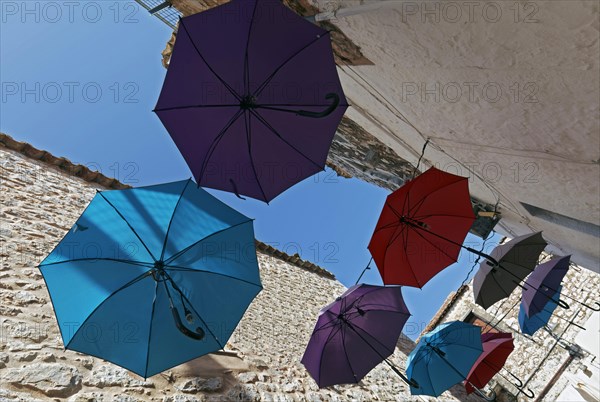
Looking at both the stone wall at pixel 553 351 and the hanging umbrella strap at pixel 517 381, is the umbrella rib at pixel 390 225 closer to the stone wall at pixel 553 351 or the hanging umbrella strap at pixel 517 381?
the hanging umbrella strap at pixel 517 381

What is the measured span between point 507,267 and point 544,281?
0.93 meters

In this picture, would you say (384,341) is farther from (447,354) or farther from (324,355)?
(447,354)

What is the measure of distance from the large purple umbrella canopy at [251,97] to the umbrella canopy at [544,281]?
398cm

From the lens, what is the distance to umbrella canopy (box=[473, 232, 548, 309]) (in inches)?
171

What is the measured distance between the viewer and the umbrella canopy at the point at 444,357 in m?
4.98

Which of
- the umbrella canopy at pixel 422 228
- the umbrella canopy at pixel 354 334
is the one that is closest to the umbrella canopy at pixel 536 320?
the umbrella canopy at pixel 354 334

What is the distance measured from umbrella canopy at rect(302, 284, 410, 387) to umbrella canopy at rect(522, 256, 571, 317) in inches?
77.4

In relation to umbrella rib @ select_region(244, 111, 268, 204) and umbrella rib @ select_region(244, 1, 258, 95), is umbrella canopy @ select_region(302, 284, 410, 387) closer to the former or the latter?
umbrella rib @ select_region(244, 111, 268, 204)

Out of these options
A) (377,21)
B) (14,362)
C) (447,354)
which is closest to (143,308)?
(14,362)

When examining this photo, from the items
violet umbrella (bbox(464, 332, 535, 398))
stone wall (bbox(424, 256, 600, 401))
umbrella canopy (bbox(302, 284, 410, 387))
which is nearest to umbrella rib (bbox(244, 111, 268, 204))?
umbrella canopy (bbox(302, 284, 410, 387))

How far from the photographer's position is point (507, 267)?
4.72 metres

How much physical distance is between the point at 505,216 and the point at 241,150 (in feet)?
17.5

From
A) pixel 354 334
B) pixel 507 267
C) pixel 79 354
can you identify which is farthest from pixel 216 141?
pixel 507 267

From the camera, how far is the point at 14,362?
2.33 meters
